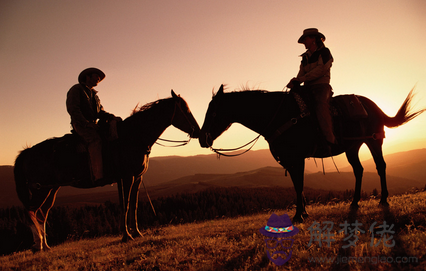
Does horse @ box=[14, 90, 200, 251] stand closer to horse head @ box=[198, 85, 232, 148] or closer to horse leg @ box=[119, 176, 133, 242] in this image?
horse leg @ box=[119, 176, 133, 242]

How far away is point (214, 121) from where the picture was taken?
6.05 m

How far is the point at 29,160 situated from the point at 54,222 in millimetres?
6281

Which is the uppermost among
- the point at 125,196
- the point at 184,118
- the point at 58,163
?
the point at 184,118

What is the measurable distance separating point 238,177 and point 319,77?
112ft

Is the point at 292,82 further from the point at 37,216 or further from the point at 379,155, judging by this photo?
the point at 37,216

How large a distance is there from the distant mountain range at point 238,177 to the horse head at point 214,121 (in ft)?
10.5

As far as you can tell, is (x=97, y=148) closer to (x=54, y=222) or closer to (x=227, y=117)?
(x=227, y=117)

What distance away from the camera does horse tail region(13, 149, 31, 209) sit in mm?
6434

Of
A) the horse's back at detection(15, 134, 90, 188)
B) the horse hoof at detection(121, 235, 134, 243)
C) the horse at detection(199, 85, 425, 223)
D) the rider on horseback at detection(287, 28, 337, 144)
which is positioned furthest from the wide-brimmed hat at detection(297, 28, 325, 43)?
the horse hoof at detection(121, 235, 134, 243)

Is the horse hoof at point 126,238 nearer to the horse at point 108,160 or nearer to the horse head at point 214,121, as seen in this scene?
the horse at point 108,160

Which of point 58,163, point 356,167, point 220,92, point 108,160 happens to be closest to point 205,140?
point 220,92

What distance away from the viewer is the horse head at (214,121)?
19.8 feet

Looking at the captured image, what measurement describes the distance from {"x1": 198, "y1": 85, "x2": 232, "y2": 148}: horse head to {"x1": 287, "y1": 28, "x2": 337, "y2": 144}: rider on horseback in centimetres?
179

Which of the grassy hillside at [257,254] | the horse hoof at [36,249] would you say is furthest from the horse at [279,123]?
the horse hoof at [36,249]
